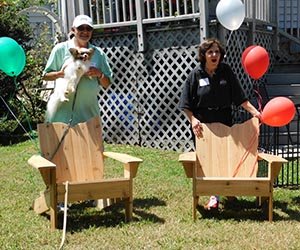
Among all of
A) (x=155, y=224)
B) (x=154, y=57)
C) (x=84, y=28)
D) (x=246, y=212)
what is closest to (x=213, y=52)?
(x=84, y=28)

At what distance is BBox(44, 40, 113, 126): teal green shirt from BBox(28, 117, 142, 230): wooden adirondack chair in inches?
4.5

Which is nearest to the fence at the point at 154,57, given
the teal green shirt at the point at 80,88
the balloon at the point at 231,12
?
the balloon at the point at 231,12

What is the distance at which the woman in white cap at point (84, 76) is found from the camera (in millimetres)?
5016

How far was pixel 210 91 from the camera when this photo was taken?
514 cm

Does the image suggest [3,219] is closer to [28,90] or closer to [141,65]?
[141,65]

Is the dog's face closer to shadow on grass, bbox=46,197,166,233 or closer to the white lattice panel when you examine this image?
shadow on grass, bbox=46,197,166,233

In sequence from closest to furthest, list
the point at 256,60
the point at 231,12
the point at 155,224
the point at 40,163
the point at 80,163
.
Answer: the point at 40,163
the point at 155,224
the point at 256,60
the point at 80,163
the point at 231,12

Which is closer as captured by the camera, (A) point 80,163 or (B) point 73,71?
(B) point 73,71

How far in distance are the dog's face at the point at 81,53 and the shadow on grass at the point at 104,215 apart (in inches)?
57.0

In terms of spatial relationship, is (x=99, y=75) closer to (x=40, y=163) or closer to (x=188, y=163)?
(x=40, y=163)

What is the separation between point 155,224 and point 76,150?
43.2 inches

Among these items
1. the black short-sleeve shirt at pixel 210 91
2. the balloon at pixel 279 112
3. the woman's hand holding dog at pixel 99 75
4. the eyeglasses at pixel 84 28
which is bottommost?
the balloon at pixel 279 112

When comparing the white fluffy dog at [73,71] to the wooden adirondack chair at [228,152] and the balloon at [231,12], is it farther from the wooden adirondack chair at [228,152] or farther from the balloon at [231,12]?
the balloon at [231,12]

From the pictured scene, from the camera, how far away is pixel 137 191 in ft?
19.7
